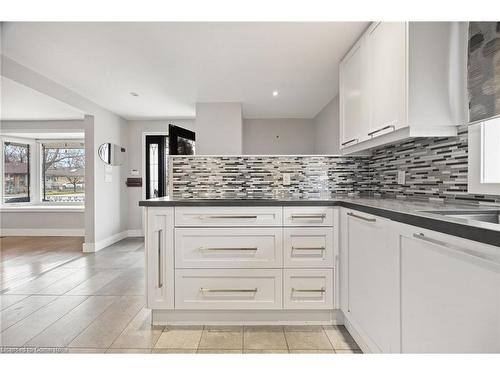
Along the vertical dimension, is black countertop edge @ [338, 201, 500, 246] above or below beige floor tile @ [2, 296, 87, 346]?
above

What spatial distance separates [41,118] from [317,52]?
17.8ft

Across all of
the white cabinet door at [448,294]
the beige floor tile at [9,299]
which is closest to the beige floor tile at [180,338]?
the white cabinet door at [448,294]

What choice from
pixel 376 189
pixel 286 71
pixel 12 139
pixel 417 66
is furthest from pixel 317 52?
pixel 12 139

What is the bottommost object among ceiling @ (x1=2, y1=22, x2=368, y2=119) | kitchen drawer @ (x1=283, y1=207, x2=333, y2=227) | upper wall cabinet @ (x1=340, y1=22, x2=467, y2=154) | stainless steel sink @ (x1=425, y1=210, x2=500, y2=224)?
kitchen drawer @ (x1=283, y1=207, x2=333, y2=227)

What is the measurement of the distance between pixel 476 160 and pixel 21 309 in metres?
3.54

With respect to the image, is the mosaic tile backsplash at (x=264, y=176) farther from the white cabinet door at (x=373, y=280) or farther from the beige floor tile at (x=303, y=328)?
the beige floor tile at (x=303, y=328)

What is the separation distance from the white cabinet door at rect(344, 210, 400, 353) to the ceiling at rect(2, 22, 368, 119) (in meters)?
1.47

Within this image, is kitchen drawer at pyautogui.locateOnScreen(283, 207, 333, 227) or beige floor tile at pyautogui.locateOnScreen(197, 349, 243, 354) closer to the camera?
beige floor tile at pyautogui.locateOnScreen(197, 349, 243, 354)

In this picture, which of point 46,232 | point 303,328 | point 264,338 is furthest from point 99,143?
point 303,328

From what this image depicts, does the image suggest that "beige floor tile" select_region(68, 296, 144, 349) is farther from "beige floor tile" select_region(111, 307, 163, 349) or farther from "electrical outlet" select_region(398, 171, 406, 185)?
"electrical outlet" select_region(398, 171, 406, 185)

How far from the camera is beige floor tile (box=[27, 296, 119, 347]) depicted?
1981 mm

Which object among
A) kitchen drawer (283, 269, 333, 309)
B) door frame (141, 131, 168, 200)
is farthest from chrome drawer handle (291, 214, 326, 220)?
door frame (141, 131, 168, 200)

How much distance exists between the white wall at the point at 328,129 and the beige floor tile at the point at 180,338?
9.21 feet

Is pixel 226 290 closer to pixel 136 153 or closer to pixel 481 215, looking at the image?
pixel 481 215
